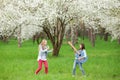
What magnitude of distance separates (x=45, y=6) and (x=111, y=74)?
43.5 ft

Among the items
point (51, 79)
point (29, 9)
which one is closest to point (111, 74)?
point (51, 79)

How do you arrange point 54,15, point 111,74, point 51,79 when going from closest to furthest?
point 51,79
point 111,74
point 54,15

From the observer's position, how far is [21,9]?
32.2 m

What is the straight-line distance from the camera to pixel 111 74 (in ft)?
62.1

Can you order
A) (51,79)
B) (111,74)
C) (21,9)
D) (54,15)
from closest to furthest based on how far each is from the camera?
(51,79), (111,74), (54,15), (21,9)

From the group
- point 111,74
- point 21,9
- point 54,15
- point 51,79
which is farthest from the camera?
point 21,9

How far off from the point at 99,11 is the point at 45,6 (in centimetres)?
479

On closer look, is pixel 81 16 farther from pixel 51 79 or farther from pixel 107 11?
pixel 51 79

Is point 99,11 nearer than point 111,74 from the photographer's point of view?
No

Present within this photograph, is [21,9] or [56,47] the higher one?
[21,9]

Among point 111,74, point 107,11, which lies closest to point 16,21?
point 107,11

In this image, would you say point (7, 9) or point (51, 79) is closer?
point (51, 79)

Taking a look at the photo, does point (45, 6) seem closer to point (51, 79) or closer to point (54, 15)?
point (54, 15)

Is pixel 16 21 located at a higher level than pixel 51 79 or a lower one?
higher
